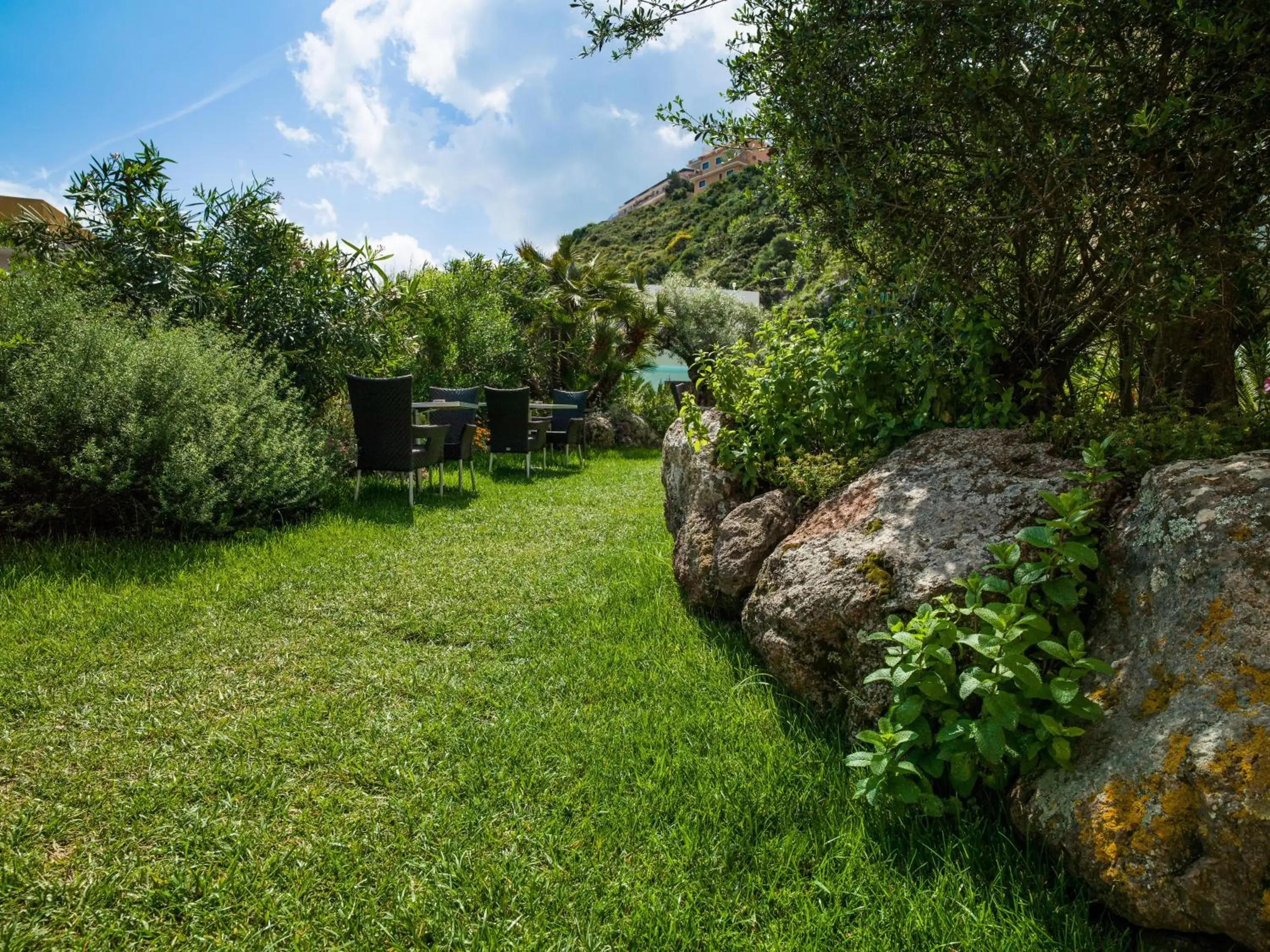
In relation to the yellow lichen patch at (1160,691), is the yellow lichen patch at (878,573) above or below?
above

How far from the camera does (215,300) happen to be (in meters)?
7.00

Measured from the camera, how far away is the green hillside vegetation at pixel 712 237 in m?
3.54

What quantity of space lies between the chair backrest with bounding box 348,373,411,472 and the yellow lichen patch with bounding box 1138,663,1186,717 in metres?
6.06

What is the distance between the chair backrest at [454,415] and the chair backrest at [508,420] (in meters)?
0.43

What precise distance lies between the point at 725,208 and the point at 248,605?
3622 cm

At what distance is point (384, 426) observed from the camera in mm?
6652

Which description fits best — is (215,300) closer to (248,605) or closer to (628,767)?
(248,605)

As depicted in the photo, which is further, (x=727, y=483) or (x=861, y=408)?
(x=727, y=483)

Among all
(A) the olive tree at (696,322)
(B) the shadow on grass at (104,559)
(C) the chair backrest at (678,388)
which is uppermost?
(A) the olive tree at (696,322)

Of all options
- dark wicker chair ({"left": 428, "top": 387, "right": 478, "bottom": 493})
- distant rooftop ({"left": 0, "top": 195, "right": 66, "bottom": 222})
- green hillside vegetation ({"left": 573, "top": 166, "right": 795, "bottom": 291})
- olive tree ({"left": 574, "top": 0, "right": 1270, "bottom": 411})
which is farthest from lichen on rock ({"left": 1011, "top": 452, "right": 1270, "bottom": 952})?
distant rooftop ({"left": 0, "top": 195, "right": 66, "bottom": 222})

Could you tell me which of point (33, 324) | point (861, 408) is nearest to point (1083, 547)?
point (861, 408)

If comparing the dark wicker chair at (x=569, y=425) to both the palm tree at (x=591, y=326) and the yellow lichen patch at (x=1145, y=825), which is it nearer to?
the palm tree at (x=591, y=326)

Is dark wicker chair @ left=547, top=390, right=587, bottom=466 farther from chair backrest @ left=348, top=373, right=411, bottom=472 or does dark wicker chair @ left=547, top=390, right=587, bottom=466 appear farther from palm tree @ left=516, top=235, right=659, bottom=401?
chair backrest @ left=348, top=373, right=411, bottom=472

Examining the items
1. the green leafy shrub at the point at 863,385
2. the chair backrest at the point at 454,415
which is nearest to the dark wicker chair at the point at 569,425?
the chair backrest at the point at 454,415
